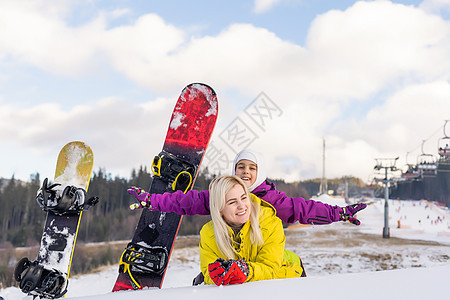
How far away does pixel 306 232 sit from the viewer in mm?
29969

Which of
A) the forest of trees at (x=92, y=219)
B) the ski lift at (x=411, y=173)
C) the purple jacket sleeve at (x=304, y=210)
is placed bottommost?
the forest of trees at (x=92, y=219)

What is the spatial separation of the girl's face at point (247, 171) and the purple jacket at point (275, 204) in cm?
9

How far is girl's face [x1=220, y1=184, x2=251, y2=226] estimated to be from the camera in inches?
80.9

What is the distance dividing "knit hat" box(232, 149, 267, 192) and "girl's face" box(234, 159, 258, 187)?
0.02 metres

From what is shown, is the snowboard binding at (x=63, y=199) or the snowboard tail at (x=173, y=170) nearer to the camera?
the snowboard binding at (x=63, y=199)

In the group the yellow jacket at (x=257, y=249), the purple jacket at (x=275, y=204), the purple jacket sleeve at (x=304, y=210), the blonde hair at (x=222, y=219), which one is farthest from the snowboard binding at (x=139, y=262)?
the blonde hair at (x=222, y=219)

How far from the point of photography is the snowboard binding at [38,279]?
3.02 meters

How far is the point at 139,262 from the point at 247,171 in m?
1.68

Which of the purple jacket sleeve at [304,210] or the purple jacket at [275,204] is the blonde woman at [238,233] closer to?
the purple jacket at [275,204]

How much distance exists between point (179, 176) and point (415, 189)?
177ft

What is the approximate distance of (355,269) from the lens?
15.2m

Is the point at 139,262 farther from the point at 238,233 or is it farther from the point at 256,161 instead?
the point at 238,233

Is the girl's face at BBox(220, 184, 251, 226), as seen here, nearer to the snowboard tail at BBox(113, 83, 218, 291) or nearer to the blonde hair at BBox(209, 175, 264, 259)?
the blonde hair at BBox(209, 175, 264, 259)

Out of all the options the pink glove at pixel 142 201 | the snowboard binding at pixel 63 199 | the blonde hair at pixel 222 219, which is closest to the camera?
the blonde hair at pixel 222 219
